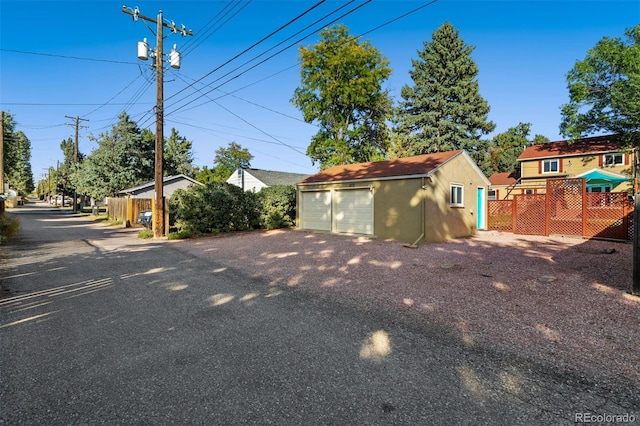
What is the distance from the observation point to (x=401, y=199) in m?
12.5

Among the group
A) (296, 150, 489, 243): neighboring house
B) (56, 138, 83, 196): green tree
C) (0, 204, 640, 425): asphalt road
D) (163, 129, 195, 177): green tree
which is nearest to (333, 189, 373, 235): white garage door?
(296, 150, 489, 243): neighboring house

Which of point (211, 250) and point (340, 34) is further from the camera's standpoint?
point (340, 34)

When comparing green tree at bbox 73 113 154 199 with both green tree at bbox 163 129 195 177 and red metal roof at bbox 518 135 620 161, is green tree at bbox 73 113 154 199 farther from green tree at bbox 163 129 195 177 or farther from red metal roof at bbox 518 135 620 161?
red metal roof at bbox 518 135 620 161

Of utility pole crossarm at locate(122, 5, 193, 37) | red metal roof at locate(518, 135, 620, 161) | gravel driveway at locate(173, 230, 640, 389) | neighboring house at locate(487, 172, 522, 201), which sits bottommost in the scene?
gravel driveway at locate(173, 230, 640, 389)

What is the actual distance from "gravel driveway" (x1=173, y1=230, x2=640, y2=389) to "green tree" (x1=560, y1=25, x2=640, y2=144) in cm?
Result: 1631

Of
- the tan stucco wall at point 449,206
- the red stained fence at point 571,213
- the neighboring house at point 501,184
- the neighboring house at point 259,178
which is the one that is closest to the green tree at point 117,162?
the neighboring house at point 259,178

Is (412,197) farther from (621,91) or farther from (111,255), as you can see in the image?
(621,91)

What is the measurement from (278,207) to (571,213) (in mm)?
12697

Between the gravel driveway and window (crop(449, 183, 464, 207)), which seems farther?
window (crop(449, 183, 464, 207))

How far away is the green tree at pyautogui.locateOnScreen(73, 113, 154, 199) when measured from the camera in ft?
93.2

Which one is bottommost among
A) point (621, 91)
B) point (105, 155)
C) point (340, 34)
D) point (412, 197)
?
point (412, 197)

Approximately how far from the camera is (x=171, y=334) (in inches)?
153

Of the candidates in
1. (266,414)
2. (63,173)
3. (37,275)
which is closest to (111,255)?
(37,275)

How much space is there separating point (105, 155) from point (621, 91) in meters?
38.4
